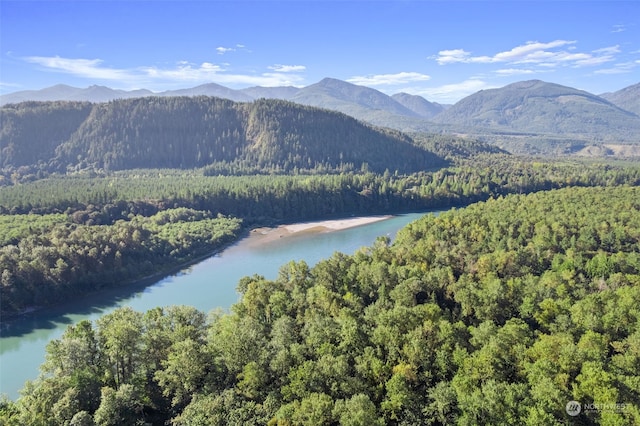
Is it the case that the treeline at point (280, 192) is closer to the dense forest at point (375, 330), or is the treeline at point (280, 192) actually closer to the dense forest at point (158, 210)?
the dense forest at point (158, 210)

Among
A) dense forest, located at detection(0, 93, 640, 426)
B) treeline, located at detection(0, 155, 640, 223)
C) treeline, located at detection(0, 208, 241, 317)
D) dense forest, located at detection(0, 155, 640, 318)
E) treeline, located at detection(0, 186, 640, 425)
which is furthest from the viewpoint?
treeline, located at detection(0, 155, 640, 223)

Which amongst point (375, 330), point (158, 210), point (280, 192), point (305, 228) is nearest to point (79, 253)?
point (158, 210)

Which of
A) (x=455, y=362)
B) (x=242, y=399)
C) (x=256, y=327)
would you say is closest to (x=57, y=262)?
(x=256, y=327)

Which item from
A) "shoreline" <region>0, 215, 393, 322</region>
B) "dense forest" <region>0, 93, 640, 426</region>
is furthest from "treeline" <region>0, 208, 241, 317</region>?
"shoreline" <region>0, 215, 393, 322</region>

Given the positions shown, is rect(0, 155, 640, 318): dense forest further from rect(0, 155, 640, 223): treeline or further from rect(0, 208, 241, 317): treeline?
rect(0, 155, 640, 223): treeline

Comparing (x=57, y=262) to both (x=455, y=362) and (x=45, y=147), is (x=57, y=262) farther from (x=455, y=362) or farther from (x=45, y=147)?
(x=45, y=147)

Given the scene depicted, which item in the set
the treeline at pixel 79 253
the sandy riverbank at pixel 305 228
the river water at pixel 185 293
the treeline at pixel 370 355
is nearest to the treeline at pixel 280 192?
the sandy riverbank at pixel 305 228
